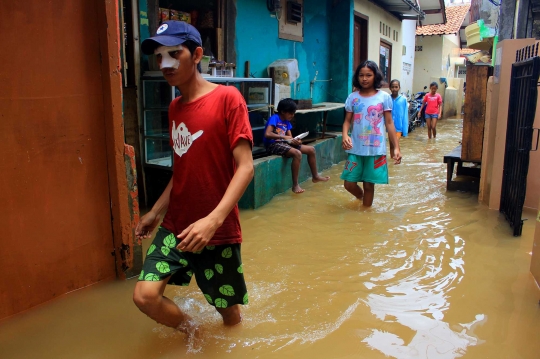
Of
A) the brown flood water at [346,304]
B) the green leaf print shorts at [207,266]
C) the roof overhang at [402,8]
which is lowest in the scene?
the brown flood water at [346,304]

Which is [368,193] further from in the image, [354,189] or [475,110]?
[475,110]

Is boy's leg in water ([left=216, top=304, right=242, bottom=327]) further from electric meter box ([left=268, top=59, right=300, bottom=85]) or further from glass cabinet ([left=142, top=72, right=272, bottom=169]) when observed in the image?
electric meter box ([left=268, top=59, right=300, bottom=85])

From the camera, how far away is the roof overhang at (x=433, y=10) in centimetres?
1656

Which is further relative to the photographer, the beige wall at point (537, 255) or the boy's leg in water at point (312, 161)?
the boy's leg in water at point (312, 161)

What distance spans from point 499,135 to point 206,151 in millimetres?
4354

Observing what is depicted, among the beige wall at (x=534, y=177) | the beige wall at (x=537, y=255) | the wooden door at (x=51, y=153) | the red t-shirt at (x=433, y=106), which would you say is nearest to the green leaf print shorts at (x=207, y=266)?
the wooden door at (x=51, y=153)

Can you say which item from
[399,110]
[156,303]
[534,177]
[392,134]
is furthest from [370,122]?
[399,110]

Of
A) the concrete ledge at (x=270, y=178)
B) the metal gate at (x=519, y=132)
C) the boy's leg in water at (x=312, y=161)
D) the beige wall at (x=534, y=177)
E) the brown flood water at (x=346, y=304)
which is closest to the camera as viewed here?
the brown flood water at (x=346, y=304)

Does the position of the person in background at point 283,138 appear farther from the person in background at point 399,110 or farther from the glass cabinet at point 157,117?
the person in background at point 399,110

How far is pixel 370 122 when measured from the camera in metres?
5.41

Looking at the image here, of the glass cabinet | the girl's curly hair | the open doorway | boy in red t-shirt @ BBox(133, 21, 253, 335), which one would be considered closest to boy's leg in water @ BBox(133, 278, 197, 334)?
boy in red t-shirt @ BBox(133, 21, 253, 335)

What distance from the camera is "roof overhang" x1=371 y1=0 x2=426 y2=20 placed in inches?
499

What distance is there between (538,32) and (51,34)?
10.1 m

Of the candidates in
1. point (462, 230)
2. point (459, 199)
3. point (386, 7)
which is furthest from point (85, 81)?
point (386, 7)
